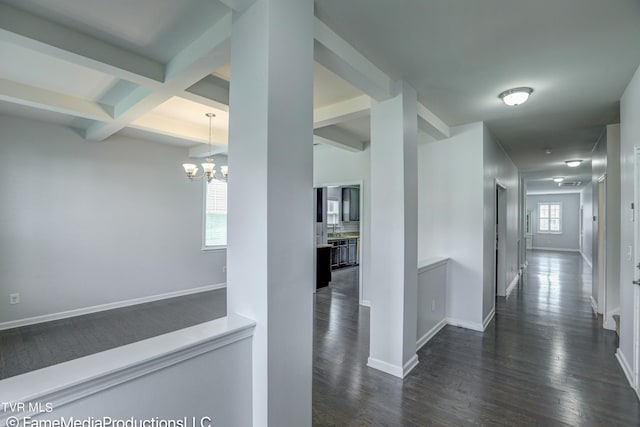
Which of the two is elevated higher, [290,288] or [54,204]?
[54,204]

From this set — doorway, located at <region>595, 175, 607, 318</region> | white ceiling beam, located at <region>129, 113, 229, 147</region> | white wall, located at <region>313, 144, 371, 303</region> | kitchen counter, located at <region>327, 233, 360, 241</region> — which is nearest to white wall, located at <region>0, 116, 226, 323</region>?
white ceiling beam, located at <region>129, 113, 229, 147</region>

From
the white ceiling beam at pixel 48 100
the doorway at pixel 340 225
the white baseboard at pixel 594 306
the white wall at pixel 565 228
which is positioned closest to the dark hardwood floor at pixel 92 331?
the white ceiling beam at pixel 48 100

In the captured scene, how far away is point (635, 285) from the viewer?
2.50 m

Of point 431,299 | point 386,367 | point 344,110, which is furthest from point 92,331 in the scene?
point 431,299

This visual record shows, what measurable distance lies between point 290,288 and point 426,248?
11.3 ft

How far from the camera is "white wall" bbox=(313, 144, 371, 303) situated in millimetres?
5141

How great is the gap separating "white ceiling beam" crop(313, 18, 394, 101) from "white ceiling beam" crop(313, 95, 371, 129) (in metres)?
0.45

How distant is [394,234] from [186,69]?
225 cm

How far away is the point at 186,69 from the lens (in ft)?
7.59

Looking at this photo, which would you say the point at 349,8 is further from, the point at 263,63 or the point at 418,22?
the point at 263,63

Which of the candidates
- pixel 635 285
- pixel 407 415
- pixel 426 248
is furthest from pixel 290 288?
pixel 426 248

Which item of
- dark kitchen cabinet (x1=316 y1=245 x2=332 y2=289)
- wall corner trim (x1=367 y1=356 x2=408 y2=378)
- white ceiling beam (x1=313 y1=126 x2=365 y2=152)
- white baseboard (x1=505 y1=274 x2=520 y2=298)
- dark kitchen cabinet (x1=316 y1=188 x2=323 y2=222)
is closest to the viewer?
wall corner trim (x1=367 y1=356 x2=408 y2=378)

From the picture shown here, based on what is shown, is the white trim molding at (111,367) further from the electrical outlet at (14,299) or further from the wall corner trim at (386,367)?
the electrical outlet at (14,299)

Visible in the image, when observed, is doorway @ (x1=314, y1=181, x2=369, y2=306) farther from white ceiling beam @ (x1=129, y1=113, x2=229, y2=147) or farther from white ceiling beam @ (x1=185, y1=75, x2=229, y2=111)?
white ceiling beam @ (x1=185, y1=75, x2=229, y2=111)
